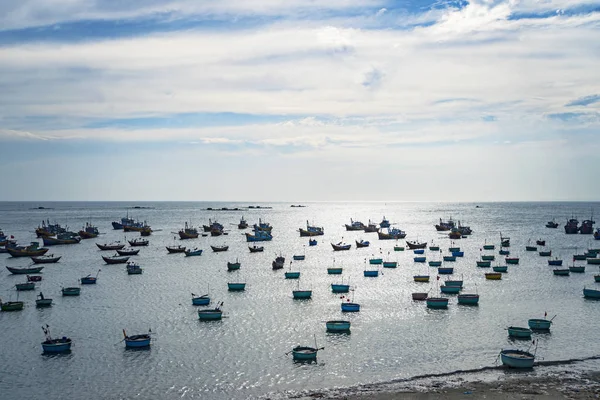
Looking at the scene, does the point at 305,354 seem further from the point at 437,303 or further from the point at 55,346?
the point at 437,303

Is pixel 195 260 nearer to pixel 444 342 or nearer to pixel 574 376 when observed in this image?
pixel 444 342

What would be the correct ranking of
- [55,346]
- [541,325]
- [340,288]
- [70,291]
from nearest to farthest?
[55,346]
[541,325]
[70,291]
[340,288]

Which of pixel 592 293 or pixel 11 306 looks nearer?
pixel 11 306

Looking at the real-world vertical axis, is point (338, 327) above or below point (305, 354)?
above

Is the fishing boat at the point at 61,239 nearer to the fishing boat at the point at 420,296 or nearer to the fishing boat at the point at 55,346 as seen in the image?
the fishing boat at the point at 55,346

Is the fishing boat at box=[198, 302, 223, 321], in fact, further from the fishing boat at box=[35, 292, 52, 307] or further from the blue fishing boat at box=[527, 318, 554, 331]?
the blue fishing boat at box=[527, 318, 554, 331]

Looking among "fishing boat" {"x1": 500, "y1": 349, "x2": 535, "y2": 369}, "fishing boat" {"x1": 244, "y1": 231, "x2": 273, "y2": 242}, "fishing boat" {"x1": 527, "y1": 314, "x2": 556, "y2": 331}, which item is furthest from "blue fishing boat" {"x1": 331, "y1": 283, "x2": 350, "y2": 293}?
"fishing boat" {"x1": 244, "y1": 231, "x2": 273, "y2": 242}

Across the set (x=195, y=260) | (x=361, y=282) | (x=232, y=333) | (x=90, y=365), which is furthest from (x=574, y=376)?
(x=195, y=260)

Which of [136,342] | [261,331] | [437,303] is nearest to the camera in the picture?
[136,342]

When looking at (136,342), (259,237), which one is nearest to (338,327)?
(136,342)

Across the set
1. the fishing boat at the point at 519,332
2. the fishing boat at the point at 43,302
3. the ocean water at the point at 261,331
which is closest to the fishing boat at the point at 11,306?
the ocean water at the point at 261,331
